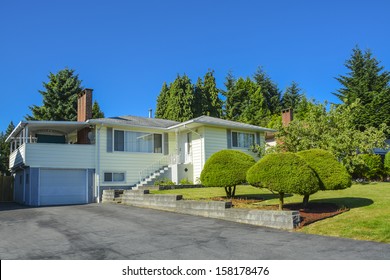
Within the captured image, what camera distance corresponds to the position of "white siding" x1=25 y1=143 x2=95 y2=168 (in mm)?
21188

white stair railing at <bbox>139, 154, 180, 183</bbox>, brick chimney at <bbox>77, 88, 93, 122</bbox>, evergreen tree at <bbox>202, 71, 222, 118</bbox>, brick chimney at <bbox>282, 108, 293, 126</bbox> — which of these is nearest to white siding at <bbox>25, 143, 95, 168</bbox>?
brick chimney at <bbox>77, 88, 93, 122</bbox>

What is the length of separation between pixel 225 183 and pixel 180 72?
119ft

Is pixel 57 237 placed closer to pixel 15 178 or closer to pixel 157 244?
pixel 157 244

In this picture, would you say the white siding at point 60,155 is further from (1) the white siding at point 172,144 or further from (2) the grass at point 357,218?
(2) the grass at point 357,218

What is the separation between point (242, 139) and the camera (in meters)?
27.3

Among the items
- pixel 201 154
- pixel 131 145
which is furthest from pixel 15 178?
pixel 201 154

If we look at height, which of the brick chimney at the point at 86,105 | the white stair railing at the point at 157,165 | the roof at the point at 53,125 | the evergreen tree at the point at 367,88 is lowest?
the white stair railing at the point at 157,165

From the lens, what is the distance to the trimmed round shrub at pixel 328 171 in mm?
12875

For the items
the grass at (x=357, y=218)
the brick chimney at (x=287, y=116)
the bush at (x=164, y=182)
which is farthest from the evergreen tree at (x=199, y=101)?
the grass at (x=357, y=218)

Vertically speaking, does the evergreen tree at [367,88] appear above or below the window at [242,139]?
above

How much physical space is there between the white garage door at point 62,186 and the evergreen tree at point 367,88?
23.6 meters

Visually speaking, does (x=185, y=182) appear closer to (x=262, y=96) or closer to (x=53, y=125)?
(x=53, y=125)

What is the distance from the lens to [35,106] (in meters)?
43.8

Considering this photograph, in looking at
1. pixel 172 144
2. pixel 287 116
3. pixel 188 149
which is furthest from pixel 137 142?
pixel 287 116
